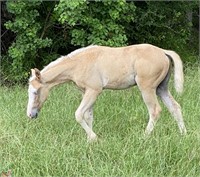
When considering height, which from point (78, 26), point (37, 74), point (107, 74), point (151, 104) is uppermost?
point (37, 74)

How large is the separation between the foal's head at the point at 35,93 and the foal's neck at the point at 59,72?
0.10 m

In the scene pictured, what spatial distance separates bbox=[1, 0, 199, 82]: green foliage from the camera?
34.8 ft

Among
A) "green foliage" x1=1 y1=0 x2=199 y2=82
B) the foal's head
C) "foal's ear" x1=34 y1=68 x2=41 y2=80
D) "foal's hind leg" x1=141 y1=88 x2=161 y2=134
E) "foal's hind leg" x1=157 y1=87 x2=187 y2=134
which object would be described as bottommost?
"green foliage" x1=1 y1=0 x2=199 y2=82

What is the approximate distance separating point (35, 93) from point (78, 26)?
476 centimetres

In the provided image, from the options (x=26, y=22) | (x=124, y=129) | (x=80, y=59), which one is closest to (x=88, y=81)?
(x=80, y=59)

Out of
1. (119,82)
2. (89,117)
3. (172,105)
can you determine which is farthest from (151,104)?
(89,117)

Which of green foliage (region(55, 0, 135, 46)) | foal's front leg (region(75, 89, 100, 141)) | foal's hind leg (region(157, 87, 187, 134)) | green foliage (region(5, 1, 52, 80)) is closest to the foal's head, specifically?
foal's front leg (region(75, 89, 100, 141))

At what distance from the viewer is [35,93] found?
6871mm

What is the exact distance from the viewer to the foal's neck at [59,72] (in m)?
6.93

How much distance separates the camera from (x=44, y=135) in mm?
6535

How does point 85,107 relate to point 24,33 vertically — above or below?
above

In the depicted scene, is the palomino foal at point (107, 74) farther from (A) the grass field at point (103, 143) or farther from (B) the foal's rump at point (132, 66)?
(A) the grass field at point (103, 143)

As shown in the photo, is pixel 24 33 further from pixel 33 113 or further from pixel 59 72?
pixel 33 113

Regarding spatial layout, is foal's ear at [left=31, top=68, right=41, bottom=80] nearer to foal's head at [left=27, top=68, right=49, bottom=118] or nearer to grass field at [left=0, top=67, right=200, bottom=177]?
foal's head at [left=27, top=68, right=49, bottom=118]
